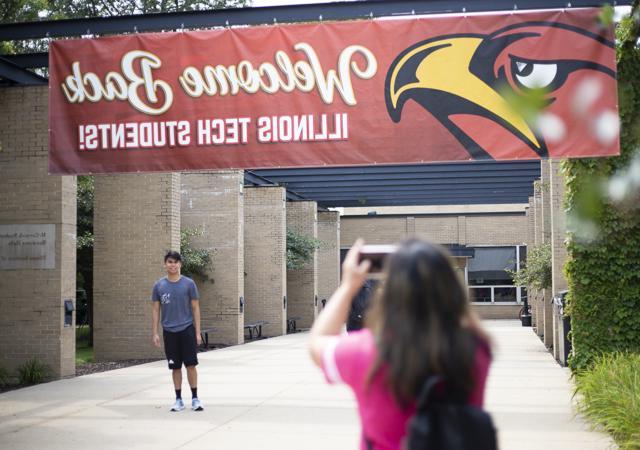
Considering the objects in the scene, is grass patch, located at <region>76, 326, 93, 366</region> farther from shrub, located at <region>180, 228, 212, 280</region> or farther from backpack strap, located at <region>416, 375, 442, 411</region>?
backpack strap, located at <region>416, 375, 442, 411</region>

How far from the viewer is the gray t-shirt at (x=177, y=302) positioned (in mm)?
10078

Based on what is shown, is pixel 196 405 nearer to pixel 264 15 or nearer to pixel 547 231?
pixel 264 15

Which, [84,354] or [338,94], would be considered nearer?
[338,94]

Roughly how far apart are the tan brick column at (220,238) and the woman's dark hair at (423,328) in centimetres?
2109

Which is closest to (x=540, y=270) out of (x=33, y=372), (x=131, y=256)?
(x=131, y=256)

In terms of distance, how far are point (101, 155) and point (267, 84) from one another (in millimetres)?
2268

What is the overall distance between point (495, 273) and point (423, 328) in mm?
42388

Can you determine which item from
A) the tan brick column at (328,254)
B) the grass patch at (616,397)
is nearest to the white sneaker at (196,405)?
the grass patch at (616,397)

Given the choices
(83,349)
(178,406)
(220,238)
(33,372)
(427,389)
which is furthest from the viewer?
(83,349)

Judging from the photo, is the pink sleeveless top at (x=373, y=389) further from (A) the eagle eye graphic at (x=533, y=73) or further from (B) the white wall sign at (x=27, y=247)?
(B) the white wall sign at (x=27, y=247)

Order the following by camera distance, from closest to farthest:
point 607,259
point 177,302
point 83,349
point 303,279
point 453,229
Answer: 1. point 177,302
2. point 607,259
3. point 83,349
4. point 303,279
5. point 453,229

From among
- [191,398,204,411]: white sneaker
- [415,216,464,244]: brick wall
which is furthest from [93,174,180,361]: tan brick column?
[415,216,464,244]: brick wall

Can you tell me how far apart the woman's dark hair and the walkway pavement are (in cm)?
579

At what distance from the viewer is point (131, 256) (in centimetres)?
1856
